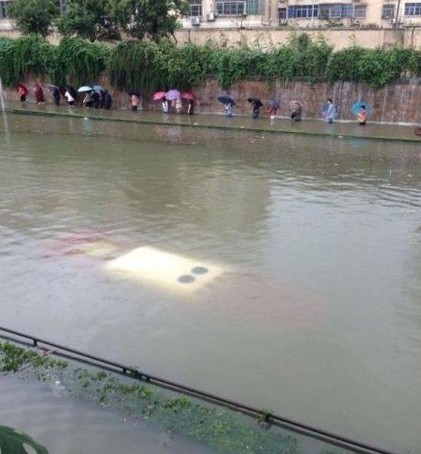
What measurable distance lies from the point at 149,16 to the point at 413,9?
77.5ft

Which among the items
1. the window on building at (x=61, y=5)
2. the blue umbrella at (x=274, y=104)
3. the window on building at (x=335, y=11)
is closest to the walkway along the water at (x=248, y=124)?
the blue umbrella at (x=274, y=104)

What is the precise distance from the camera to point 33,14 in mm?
30469

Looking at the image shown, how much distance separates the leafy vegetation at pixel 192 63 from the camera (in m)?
23.1

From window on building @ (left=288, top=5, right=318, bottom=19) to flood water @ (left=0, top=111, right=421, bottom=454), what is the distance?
1262 inches

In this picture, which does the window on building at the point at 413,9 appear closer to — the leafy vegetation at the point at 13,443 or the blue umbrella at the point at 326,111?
the blue umbrella at the point at 326,111

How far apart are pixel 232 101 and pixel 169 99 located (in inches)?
118

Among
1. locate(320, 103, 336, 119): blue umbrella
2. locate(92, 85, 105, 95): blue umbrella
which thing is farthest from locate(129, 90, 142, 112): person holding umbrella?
locate(320, 103, 336, 119): blue umbrella

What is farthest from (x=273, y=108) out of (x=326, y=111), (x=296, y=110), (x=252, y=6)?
(x=252, y=6)

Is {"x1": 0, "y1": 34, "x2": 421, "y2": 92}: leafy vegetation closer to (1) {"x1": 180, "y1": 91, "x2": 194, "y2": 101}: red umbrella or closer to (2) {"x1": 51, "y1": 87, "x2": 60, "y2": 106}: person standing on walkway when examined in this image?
(1) {"x1": 180, "y1": 91, "x2": 194, "y2": 101}: red umbrella

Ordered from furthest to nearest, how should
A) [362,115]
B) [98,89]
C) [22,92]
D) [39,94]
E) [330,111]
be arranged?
[22,92] → [39,94] → [98,89] → [330,111] → [362,115]

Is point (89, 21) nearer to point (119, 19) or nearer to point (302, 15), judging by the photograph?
point (119, 19)

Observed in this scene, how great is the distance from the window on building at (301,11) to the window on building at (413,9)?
6.47 m

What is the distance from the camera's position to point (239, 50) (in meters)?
25.5

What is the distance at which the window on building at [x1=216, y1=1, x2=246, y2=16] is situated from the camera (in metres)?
41.6
